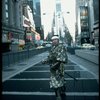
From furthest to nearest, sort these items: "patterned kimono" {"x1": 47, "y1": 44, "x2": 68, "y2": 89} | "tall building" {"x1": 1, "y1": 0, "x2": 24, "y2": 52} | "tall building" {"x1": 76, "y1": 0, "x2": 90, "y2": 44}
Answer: "tall building" {"x1": 76, "y1": 0, "x2": 90, "y2": 44} < "tall building" {"x1": 1, "y1": 0, "x2": 24, "y2": 52} < "patterned kimono" {"x1": 47, "y1": 44, "x2": 68, "y2": 89}

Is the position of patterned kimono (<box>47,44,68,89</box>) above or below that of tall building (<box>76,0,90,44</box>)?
below

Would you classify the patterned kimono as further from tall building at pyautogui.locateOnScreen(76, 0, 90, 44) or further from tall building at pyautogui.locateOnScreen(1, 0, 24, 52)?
tall building at pyautogui.locateOnScreen(76, 0, 90, 44)

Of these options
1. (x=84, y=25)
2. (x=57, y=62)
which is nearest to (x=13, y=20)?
(x=84, y=25)

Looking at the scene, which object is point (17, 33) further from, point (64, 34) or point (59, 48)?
point (59, 48)

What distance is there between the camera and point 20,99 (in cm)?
804

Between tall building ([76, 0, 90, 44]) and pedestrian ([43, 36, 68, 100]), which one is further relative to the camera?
tall building ([76, 0, 90, 44])

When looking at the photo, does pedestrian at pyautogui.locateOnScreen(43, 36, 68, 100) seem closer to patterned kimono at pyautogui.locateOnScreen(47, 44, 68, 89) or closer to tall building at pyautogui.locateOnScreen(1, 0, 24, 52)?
patterned kimono at pyautogui.locateOnScreen(47, 44, 68, 89)

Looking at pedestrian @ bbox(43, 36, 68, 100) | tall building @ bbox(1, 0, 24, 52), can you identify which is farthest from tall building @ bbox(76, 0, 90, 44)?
pedestrian @ bbox(43, 36, 68, 100)

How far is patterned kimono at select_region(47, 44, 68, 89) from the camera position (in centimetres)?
652

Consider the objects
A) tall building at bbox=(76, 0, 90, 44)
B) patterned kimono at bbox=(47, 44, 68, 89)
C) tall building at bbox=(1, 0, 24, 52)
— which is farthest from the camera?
tall building at bbox=(76, 0, 90, 44)

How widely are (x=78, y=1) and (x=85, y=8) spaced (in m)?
33.2

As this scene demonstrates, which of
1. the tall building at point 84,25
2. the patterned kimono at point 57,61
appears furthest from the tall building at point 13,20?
the patterned kimono at point 57,61

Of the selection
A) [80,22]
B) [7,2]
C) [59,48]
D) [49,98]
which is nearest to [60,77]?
[59,48]

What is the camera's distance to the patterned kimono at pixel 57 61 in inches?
257
